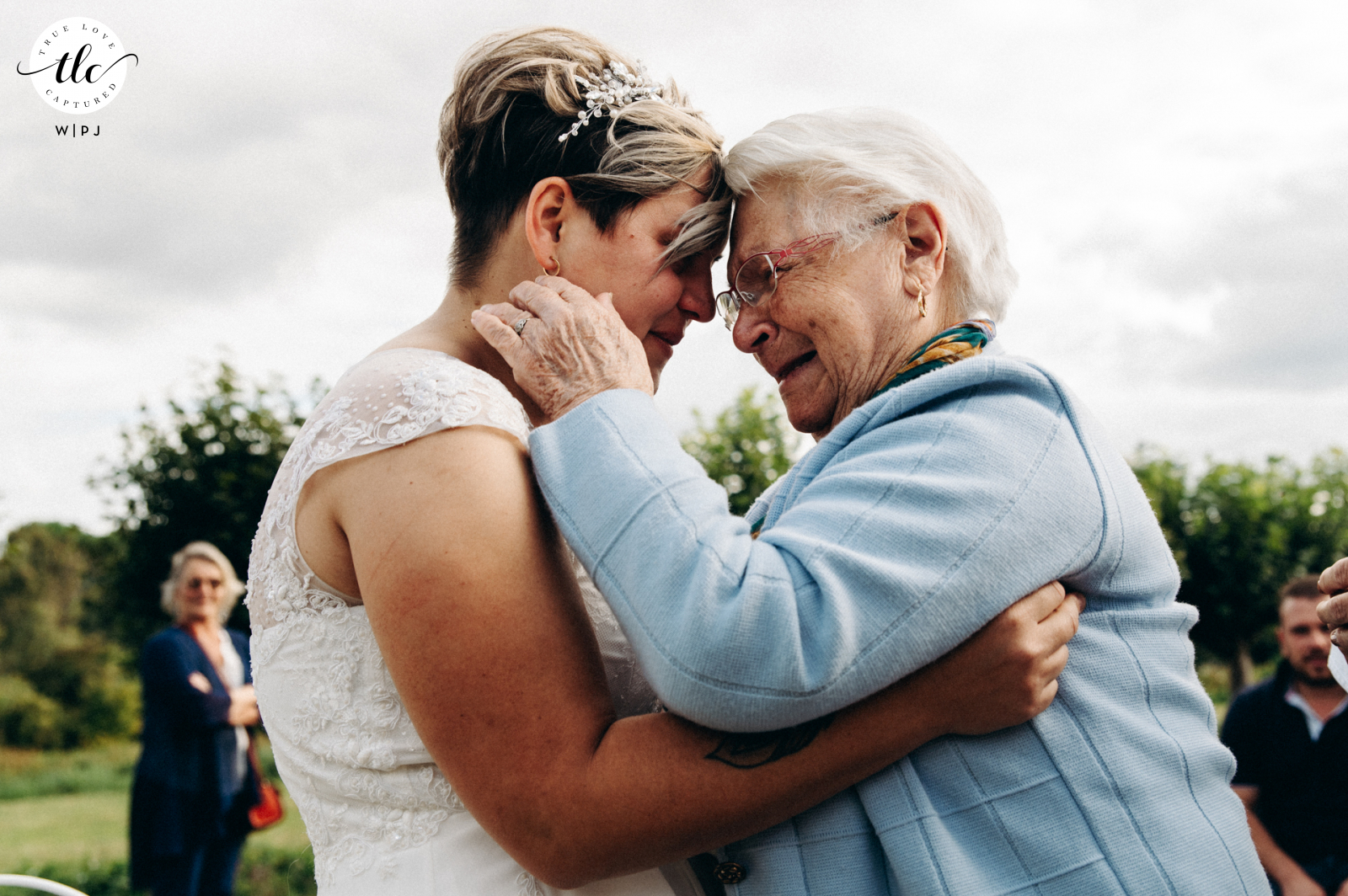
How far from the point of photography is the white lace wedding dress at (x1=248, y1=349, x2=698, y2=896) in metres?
1.74

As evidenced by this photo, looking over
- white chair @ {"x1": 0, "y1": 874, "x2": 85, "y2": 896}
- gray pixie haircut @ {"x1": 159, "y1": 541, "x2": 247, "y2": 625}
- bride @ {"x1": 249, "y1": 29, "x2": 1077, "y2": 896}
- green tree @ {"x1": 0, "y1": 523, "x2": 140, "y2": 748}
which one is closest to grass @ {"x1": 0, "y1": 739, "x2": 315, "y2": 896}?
green tree @ {"x1": 0, "y1": 523, "x2": 140, "y2": 748}

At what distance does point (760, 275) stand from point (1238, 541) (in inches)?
733

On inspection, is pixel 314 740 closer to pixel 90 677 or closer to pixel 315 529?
pixel 315 529

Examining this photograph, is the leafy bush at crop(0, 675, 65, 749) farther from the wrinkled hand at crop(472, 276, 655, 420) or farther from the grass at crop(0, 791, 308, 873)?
the wrinkled hand at crop(472, 276, 655, 420)

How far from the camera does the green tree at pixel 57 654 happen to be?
66.7ft

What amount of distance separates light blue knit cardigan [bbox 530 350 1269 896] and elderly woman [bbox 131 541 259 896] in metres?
5.80

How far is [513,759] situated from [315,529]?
1.83ft

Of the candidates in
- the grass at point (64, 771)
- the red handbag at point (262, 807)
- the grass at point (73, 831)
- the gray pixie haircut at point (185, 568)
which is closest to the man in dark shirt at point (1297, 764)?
the red handbag at point (262, 807)

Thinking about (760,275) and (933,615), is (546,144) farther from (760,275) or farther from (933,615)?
(933,615)

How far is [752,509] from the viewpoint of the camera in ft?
7.73

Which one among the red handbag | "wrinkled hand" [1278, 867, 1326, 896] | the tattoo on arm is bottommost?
"wrinkled hand" [1278, 867, 1326, 896]

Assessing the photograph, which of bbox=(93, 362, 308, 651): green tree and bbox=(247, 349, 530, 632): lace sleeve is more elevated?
bbox=(247, 349, 530, 632): lace sleeve

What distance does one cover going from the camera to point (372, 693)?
1801mm

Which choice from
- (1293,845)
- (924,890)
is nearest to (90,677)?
(1293,845)
